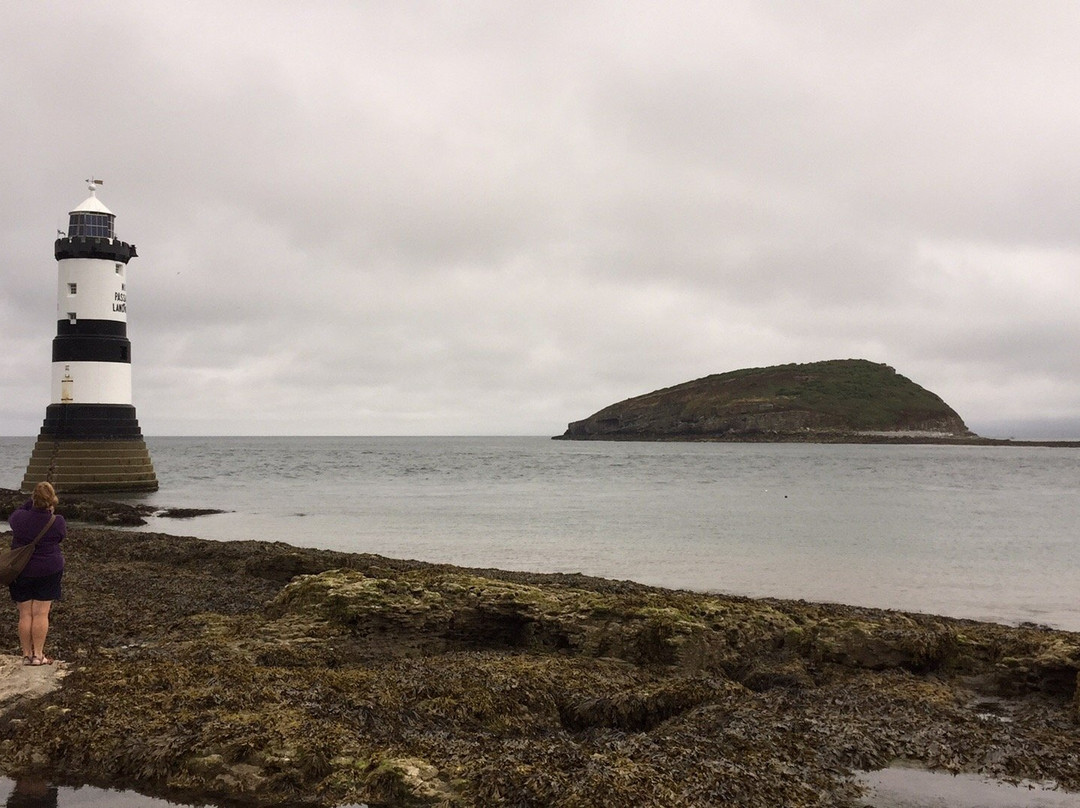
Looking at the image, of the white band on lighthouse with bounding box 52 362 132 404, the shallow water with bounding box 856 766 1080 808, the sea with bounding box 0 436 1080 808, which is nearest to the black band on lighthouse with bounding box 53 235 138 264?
the white band on lighthouse with bounding box 52 362 132 404

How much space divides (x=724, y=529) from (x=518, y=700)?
1113 inches

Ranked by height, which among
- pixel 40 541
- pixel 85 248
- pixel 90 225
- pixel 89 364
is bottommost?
pixel 40 541

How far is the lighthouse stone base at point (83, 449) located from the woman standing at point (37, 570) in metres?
35.2

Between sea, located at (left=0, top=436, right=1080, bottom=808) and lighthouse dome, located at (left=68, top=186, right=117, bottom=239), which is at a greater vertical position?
lighthouse dome, located at (left=68, top=186, right=117, bottom=239)

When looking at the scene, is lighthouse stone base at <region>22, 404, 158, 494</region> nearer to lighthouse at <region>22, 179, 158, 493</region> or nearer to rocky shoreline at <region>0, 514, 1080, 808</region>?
lighthouse at <region>22, 179, 158, 493</region>

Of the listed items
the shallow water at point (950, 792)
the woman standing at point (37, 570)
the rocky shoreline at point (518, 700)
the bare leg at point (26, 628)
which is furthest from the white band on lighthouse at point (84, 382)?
the shallow water at point (950, 792)

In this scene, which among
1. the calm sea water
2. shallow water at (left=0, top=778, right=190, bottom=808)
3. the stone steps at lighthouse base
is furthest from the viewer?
the stone steps at lighthouse base

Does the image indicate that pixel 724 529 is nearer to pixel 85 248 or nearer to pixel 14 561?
pixel 14 561

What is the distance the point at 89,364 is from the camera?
130ft

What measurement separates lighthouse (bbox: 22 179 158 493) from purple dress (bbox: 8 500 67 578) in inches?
1373

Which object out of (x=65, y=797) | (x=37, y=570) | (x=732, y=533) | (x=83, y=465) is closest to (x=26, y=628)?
(x=37, y=570)

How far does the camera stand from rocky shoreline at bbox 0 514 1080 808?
20.4 ft

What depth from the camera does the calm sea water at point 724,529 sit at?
22531mm

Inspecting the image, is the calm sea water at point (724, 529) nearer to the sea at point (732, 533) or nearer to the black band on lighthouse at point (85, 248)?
the sea at point (732, 533)
